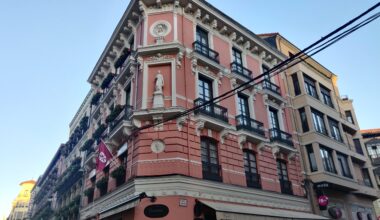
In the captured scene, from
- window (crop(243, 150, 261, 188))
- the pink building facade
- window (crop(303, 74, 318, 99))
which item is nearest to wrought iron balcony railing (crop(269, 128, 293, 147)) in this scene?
the pink building facade

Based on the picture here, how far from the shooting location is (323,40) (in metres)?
6.83

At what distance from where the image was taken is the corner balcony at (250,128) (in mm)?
16781

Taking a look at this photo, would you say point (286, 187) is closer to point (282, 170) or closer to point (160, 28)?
point (282, 170)

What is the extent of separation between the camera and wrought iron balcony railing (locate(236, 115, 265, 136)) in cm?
1708

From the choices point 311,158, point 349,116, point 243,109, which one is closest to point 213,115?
point 243,109

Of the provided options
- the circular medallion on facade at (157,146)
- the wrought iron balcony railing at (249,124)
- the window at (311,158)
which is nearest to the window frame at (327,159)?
the window at (311,158)

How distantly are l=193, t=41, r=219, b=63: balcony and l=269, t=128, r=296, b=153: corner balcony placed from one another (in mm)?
6016

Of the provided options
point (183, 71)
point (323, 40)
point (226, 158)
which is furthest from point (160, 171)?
point (323, 40)

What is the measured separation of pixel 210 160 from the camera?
15.1 meters

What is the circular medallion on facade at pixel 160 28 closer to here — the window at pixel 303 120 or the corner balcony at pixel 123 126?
the corner balcony at pixel 123 126

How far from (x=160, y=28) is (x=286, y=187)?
12.6 meters

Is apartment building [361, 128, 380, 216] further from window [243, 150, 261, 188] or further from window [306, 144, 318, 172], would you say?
window [243, 150, 261, 188]

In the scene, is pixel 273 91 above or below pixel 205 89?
above

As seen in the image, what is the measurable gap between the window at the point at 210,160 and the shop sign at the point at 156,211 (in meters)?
2.71
